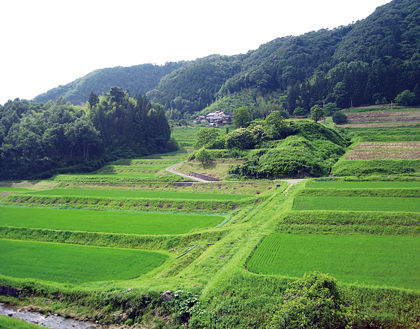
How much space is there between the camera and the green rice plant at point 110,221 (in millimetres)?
29500

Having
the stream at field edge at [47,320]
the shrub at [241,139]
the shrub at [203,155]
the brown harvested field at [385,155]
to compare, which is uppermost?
the shrub at [241,139]

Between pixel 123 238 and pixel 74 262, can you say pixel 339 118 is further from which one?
pixel 74 262

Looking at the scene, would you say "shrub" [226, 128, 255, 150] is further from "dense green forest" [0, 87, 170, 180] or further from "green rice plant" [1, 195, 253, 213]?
"dense green forest" [0, 87, 170, 180]

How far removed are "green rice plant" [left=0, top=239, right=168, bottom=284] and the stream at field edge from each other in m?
2.45

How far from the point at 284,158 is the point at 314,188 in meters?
13.3

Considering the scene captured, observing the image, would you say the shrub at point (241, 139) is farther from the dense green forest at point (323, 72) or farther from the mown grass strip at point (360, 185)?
the dense green forest at point (323, 72)

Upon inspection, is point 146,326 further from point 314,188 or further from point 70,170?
point 70,170

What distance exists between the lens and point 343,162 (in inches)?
1764

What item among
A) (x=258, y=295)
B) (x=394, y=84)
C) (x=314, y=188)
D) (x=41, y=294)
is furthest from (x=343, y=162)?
(x=394, y=84)

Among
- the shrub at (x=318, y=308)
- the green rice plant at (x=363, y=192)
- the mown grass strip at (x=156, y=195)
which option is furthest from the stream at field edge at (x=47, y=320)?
the green rice plant at (x=363, y=192)

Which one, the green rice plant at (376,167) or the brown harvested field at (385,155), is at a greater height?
the brown harvested field at (385,155)

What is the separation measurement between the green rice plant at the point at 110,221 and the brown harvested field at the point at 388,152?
2731 cm

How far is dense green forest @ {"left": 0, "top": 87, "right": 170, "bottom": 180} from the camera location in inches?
2542

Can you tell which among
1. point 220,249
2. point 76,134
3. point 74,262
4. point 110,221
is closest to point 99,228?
point 110,221
